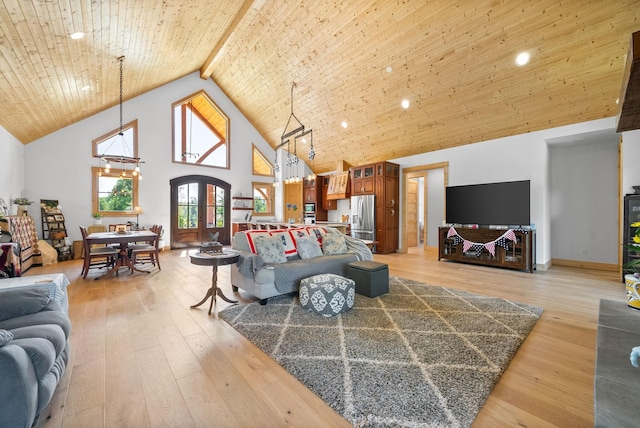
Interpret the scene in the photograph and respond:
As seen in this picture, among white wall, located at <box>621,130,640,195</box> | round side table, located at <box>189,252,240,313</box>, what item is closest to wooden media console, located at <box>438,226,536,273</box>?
white wall, located at <box>621,130,640,195</box>

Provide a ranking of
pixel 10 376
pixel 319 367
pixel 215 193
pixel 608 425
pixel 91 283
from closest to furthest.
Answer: pixel 10 376
pixel 608 425
pixel 319 367
pixel 91 283
pixel 215 193

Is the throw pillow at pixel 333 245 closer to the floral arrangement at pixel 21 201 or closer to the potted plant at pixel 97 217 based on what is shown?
the potted plant at pixel 97 217

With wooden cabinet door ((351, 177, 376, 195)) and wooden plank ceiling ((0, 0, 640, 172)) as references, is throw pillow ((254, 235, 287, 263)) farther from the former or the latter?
wooden cabinet door ((351, 177, 376, 195))

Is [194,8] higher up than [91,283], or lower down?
higher up

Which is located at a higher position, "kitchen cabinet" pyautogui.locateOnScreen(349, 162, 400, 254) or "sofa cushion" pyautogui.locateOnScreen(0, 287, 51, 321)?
"kitchen cabinet" pyautogui.locateOnScreen(349, 162, 400, 254)

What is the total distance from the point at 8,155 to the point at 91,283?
10.5ft

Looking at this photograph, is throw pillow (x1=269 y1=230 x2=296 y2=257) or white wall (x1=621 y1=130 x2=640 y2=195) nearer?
throw pillow (x1=269 y1=230 x2=296 y2=257)

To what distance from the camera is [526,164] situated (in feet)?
17.9

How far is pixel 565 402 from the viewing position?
1.65 metres

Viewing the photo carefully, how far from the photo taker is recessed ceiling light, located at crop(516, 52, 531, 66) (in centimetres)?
409

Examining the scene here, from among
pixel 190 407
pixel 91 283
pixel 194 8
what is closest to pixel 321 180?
pixel 194 8

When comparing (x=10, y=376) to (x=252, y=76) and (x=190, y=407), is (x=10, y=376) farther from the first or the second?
(x=252, y=76)

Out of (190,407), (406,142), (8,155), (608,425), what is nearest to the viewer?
(608,425)

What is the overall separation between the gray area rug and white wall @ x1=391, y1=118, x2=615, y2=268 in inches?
116
